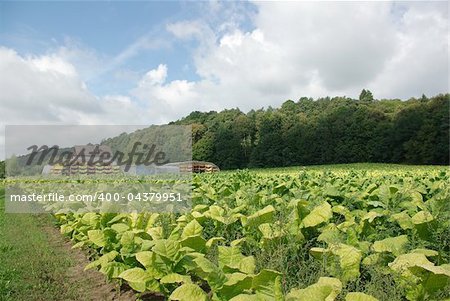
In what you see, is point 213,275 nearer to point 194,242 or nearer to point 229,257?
point 229,257

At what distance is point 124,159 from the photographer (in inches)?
669

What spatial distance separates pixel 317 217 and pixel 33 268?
13.4ft

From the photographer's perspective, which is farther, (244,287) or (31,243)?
(31,243)

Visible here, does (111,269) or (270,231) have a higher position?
(270,231)

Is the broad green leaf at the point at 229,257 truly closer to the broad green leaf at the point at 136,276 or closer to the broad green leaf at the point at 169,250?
the broad green leaf at the point at 169,250

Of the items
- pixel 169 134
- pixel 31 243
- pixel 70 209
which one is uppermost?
pixel 169 134

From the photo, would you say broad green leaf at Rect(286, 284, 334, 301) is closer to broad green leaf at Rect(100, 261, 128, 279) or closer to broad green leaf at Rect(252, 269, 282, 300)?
broad green leaf at Rect(252, 269, 282, 300)

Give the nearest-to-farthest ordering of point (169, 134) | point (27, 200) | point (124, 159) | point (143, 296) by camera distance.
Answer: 1. point (143, 296)
2. point (124, 159)
3. point (27, 200)
4. point (169, 134)

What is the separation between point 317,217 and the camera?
3.59 m

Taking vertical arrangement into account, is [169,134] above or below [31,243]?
above

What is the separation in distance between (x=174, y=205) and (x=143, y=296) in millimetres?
2587

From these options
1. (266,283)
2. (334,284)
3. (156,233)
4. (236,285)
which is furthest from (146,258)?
(334,284)

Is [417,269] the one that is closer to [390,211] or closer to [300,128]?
[390,211]

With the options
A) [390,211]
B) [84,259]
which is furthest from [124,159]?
[390,211]
